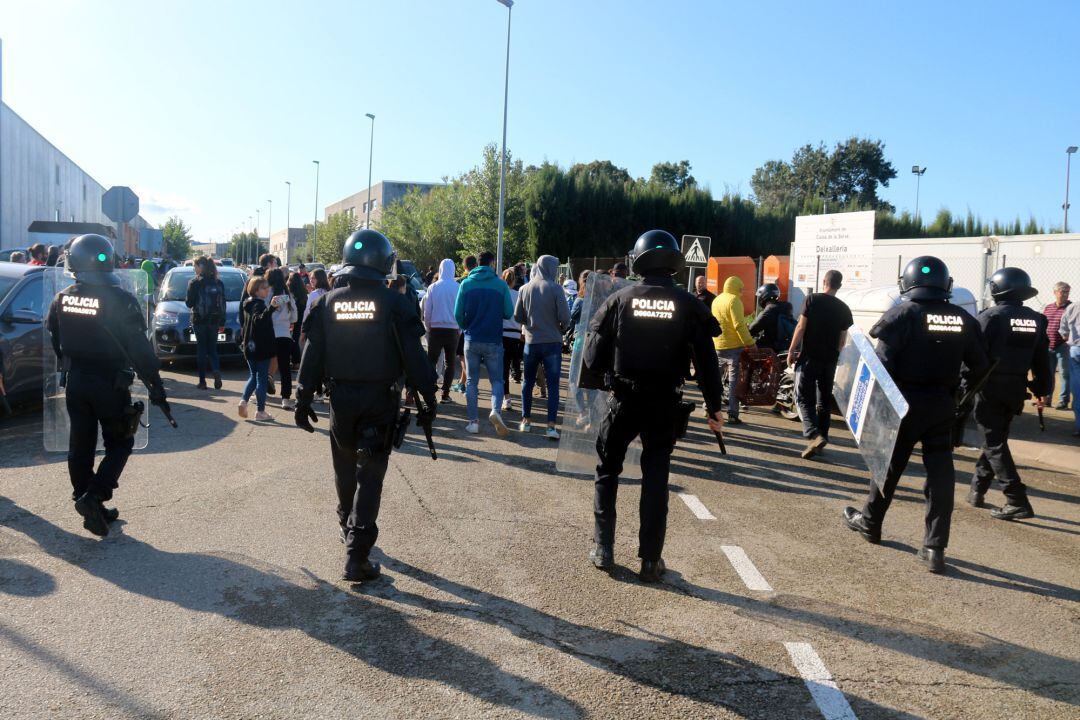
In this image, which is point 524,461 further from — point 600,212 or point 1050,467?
point 600,212

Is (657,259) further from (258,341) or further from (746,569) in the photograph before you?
(258,341)

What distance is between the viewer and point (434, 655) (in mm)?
3844

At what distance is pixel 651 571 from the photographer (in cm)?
486

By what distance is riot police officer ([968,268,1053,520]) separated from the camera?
6.55 meters

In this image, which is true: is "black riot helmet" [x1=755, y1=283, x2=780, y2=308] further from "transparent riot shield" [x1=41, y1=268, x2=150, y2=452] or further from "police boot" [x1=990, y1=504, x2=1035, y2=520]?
"transparent riot shield" [x1=41, y1=268, x2=150, y2=452]

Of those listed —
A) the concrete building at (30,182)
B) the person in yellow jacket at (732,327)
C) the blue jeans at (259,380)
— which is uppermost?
the concrete building at (30,182)

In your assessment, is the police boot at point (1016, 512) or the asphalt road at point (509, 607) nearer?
the asphalt road at point (509, 607)

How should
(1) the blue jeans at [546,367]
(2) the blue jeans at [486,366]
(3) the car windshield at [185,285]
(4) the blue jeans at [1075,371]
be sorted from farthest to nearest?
(3) the car windshield at [185,285] → (4) the blue jeans at [1075,371] → (1) the blue jeans at [546,367] → (2) the blue jeans at [486,366]

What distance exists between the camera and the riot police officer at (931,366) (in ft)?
17.5

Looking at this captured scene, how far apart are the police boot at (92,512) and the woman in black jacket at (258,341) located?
4.34m

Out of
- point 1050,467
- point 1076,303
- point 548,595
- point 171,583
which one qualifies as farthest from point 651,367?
point 1076,303

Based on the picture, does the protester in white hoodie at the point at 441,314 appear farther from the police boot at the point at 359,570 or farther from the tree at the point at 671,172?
the tree at the point at 671,172

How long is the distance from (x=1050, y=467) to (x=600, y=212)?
31035 mm

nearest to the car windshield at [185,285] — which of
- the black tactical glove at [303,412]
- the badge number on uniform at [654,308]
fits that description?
the black tactical glove at [303,412]
